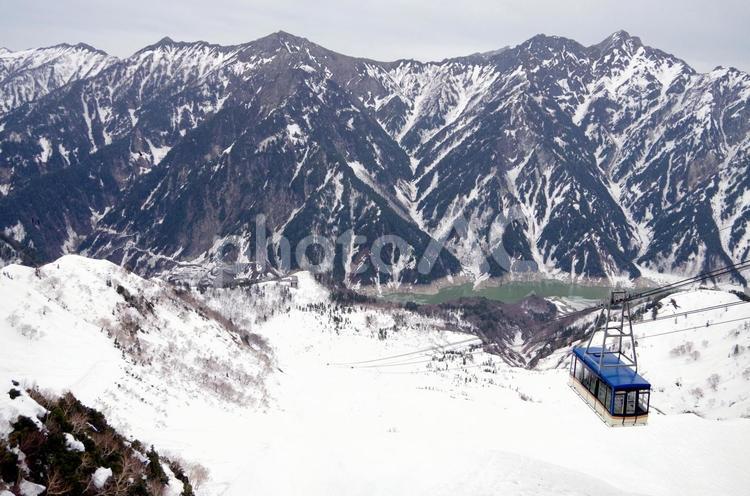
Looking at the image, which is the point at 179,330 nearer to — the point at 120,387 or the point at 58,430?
the point at 120,387

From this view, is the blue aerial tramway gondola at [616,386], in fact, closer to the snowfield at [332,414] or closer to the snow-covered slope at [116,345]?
the snowfield at [332,414]

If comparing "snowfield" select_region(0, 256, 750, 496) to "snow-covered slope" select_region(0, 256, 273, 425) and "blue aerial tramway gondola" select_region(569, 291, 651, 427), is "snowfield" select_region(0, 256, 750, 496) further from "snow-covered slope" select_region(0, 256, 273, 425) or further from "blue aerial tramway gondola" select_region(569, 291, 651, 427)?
"blue aerial tramway gondola" select_region(569, 291, 651, 427)

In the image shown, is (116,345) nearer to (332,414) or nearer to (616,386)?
(332,414)

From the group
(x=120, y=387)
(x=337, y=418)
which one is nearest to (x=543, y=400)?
(x=337, y=418)

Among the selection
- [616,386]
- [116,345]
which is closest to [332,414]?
[116,345]

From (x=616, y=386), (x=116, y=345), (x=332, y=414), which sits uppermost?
(x=616, y=386)

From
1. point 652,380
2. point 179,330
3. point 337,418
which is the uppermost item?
point 652,380

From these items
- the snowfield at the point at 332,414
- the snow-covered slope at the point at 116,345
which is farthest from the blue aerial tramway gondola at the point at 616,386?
the snow-covered slope at the point at 116,345

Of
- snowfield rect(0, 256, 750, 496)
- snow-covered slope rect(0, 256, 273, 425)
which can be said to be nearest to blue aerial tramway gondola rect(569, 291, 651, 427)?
snowfield rect(0, 256, 750, 496)
